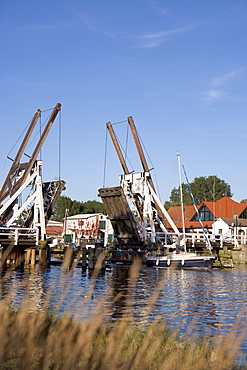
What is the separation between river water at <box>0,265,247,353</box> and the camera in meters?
13.6

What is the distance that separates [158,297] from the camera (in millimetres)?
19703

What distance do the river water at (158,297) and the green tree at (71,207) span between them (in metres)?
91.8

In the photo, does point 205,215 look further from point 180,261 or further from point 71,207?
point 71,207

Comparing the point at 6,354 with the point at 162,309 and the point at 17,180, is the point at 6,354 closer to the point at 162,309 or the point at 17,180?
the point at 162,309

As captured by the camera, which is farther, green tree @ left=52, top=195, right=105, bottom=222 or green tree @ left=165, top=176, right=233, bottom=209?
green tree @ left=52, top=195, right=105, bottom=222

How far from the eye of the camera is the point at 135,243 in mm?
38562

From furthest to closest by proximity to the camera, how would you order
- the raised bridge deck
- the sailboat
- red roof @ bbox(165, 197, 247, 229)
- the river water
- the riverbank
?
1. red roof @ bbox(165, 197, 247, 229)
2. the raised bridge deck
3. the sailboat
4. the river water
5. the riverbank

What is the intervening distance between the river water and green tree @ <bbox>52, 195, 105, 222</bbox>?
9177 cm

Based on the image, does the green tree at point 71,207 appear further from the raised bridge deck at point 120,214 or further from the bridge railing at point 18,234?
the bridge railing at point 18,234

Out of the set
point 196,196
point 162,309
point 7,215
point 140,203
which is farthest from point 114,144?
point 196,196

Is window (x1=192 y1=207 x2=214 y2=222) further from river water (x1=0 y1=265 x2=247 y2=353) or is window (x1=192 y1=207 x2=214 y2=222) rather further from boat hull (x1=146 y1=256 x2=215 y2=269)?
river water (x1=0 y1=265 x2=247 y2=353)

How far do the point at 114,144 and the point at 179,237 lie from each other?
9546mm

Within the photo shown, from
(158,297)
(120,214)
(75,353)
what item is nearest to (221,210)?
(120,214)

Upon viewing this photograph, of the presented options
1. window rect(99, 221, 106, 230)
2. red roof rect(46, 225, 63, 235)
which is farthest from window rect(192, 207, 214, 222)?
red roof rect(46, 225, 63, 235)
